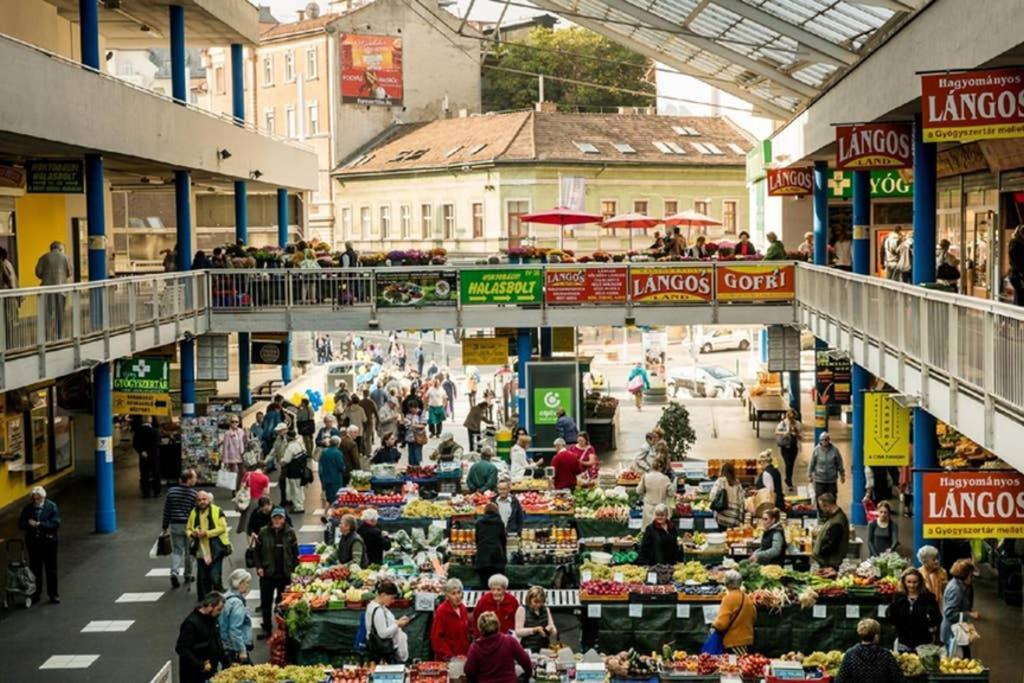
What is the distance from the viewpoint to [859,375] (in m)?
26.1

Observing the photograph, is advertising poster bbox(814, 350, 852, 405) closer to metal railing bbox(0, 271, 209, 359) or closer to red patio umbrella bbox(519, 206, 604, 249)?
red patio umbrella bbox(519, 206, 604, 249)

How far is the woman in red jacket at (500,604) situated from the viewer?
15633 mm

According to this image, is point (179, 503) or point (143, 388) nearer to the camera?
point (179, 503)

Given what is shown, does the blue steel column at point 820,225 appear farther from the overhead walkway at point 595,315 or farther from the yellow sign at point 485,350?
the yellow sign at point 485,350

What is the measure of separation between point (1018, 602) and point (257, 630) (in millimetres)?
9788

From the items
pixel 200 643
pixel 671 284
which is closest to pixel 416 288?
pixel 671 284

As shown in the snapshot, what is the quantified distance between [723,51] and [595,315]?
772cm

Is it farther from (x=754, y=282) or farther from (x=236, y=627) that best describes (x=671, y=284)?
(x=236, y=627)

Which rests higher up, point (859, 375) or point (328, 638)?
point (859, 375)

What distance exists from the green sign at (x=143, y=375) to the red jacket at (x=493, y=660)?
1529 centimetres

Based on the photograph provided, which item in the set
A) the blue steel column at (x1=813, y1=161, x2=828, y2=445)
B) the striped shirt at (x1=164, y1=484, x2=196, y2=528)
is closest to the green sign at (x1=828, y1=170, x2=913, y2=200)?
the blue steel column at (x1=813, y1=161, x2=828, y2=445)

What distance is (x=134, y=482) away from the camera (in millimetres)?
32469

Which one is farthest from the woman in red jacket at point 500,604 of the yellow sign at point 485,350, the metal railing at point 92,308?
the yellow sign at point 485,350

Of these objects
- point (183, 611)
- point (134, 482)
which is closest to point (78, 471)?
point (134, 482)
